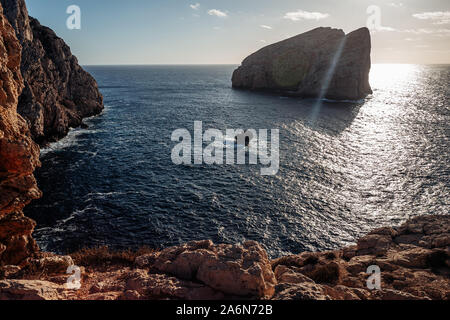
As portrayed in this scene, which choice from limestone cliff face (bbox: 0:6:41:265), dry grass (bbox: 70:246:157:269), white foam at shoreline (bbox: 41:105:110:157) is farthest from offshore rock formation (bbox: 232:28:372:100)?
limestone cliff face (bbox: 0:6:41:265)

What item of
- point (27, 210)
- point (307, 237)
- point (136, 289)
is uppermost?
point (136, 289)

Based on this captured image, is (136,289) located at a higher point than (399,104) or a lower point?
lower

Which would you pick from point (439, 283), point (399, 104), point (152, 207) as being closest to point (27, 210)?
point (152, 207)

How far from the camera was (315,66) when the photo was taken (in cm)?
12069
